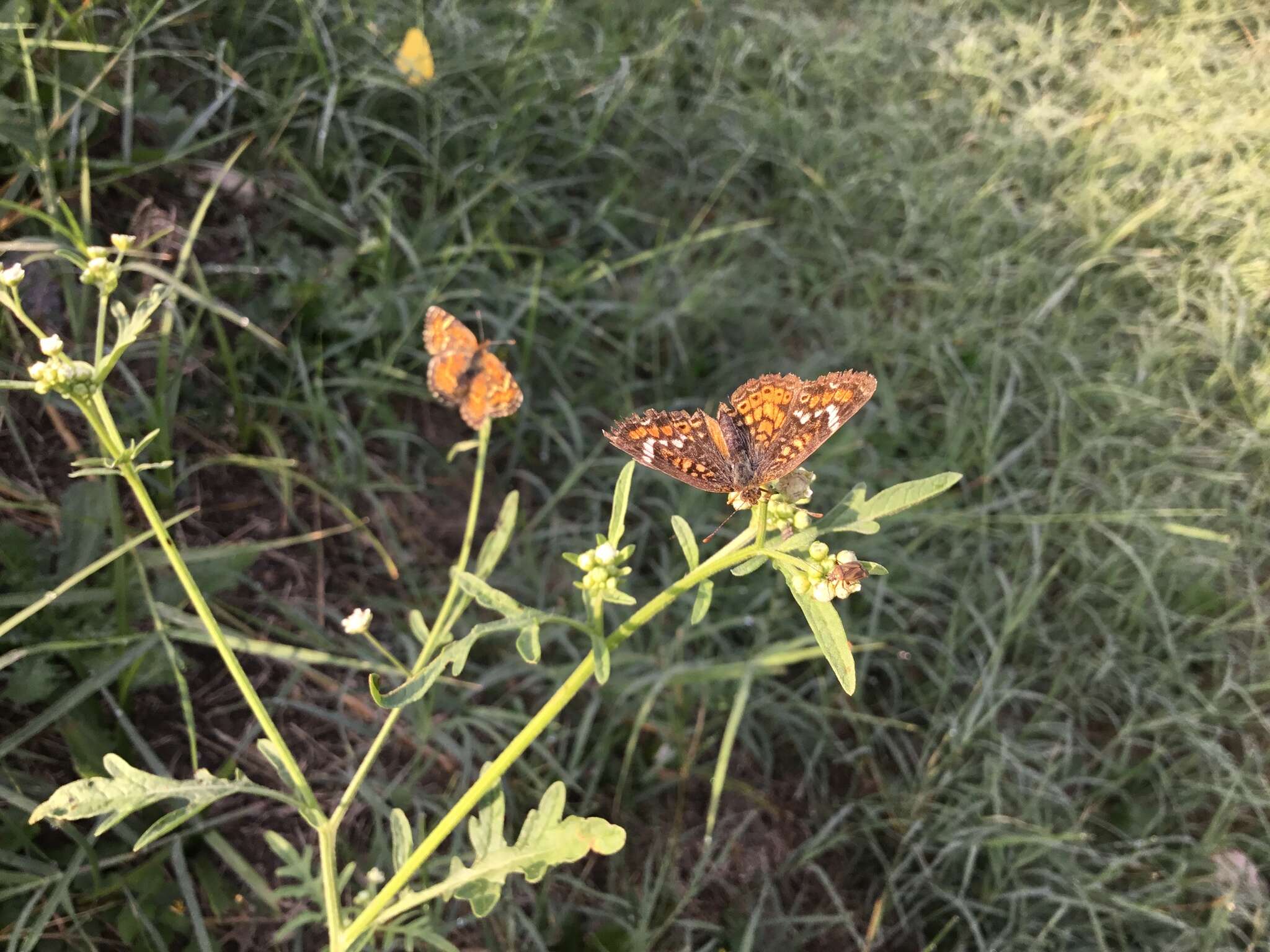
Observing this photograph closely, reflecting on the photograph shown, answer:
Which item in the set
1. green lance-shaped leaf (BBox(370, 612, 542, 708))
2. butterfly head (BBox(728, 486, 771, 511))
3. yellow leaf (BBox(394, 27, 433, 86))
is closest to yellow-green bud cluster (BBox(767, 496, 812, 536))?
butterfly head (BBox(728, 486, 771, 511))

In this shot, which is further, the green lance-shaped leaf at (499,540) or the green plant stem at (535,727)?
the green lance-shaped leaf at (499,540)

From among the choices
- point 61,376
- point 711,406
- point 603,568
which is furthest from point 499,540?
point 711,406

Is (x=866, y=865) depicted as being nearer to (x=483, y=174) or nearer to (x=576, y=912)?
(x=576, y=912)

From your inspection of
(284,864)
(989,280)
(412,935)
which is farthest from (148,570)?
(989,280)

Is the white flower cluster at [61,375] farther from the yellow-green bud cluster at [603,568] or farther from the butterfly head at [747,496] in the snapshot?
the butterfly head at [747,496]

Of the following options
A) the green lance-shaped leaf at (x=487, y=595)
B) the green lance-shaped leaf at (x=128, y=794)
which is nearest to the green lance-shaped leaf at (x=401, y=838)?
the green lance-shaped leaf at (x=128, y=794)
